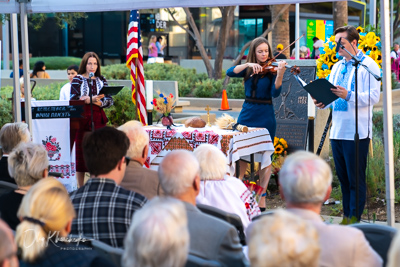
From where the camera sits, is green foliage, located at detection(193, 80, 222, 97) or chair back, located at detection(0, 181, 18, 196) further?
green foliage, located at detection(193, 80, 222, 97)

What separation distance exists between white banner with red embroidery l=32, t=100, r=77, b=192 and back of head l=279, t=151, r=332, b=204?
5111mm

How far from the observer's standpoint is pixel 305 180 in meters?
3.09

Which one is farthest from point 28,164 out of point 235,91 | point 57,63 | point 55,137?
point 57,63

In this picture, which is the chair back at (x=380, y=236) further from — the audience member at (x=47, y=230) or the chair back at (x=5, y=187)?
the chair back at (x=5, y=187)

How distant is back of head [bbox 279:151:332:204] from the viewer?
3.09 m

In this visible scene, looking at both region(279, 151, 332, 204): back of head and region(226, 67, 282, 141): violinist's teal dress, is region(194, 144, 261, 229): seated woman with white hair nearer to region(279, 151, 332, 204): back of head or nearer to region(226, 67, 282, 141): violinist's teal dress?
region(279, 151, 332, 204): back of head

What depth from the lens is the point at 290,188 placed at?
10.2ft

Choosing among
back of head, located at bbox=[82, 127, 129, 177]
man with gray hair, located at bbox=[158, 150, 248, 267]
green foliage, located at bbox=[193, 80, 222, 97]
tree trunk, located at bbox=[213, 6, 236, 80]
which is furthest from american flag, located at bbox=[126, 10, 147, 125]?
tree trunk, located at bbox=[213, 6, 236, 80]

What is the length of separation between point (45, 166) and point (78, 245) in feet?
3.44

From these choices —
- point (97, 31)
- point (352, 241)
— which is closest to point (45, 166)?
point (352, 241)

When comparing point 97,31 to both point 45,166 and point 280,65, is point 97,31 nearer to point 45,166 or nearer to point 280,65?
point 280,65

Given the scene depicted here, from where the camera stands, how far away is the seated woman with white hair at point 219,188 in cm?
439

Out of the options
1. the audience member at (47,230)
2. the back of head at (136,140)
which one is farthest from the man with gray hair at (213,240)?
the back of head at (136,140)

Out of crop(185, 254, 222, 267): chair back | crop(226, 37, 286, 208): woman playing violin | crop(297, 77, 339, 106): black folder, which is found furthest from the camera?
crop(226, 37, 286, 208): woman playing violin
